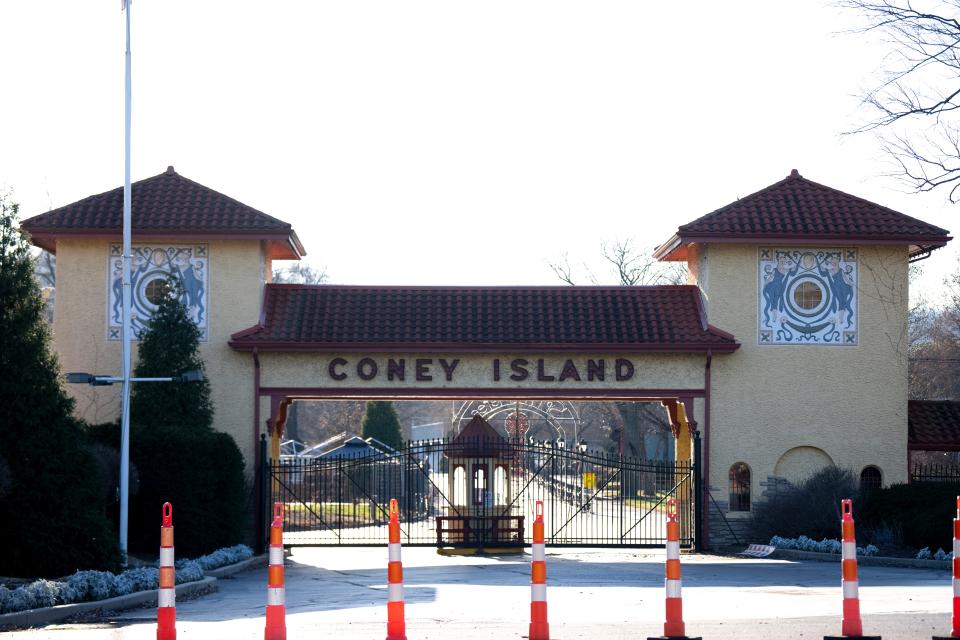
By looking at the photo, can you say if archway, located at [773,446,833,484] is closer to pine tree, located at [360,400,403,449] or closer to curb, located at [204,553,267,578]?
curb, located at [204,553,267,578]

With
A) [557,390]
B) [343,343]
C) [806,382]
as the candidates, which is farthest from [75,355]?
[806,382]

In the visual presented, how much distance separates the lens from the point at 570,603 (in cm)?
1558

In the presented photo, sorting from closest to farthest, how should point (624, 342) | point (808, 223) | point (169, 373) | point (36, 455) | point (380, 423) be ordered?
point (36, 455), point (169, 373), point (624, 342), point (808, 223), point (380, 423)

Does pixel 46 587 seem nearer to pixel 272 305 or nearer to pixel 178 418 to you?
pixel 178 418

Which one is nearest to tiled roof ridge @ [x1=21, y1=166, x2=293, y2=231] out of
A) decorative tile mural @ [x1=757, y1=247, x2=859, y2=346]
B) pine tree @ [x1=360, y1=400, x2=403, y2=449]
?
decorative tile mural @ [x1=757, y1=247, x2=859, y2=346]

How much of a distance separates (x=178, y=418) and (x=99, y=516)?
26.9ft

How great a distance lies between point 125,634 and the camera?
13.2 meters

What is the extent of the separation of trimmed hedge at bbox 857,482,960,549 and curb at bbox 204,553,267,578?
36.4 feet

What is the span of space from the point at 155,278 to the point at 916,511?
1535cm

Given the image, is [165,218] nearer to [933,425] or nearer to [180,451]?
[180,451]

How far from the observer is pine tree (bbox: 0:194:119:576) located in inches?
664

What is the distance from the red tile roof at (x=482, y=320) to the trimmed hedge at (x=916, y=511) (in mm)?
4164

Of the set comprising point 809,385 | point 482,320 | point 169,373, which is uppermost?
point 482,320

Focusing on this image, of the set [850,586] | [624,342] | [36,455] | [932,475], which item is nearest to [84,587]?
[36,455]
